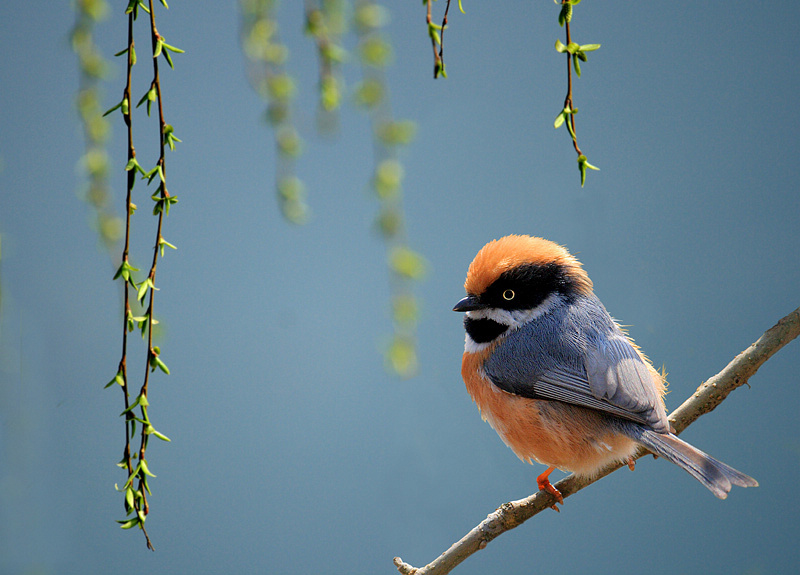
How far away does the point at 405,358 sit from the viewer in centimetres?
73

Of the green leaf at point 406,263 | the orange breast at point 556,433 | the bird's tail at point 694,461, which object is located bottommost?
the orange breast at point 556,433

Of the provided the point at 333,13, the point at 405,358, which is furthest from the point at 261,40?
the point at 405,358

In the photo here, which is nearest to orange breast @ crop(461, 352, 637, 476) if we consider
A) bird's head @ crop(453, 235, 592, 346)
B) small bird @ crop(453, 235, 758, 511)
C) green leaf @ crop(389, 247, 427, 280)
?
small bird @ crop(453, 235, 758, 511)

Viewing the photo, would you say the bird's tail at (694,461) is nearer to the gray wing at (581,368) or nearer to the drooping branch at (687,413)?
the gray wing at (581,368)

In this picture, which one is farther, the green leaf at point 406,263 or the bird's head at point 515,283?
the bird's head at point 515,283

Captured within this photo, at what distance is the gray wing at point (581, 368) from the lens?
3.43 feet

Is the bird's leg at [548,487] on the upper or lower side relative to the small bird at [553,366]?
lower

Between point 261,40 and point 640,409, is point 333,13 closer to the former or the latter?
point 261,40

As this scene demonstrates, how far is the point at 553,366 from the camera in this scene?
44.8 inches

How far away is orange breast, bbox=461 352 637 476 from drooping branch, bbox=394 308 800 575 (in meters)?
0.10

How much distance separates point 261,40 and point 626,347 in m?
0.81

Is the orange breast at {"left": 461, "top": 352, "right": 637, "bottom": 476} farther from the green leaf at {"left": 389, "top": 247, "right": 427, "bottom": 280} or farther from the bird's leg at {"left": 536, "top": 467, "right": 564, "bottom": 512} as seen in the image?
the green leaf at {"left": 389, "top": 247, "right": 427, "bottom": 280}

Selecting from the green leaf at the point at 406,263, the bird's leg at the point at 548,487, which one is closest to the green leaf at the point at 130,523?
the green leaf at the point at 406,263

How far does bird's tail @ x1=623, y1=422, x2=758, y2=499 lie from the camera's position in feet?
2.85
